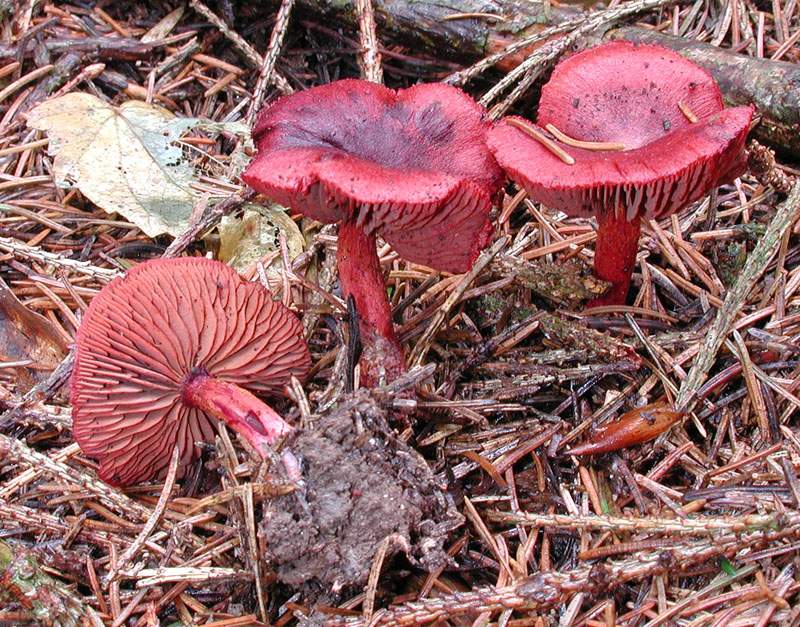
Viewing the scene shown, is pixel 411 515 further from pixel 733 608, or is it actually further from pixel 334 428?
pixel 733 608

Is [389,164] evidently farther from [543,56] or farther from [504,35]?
[504,35]

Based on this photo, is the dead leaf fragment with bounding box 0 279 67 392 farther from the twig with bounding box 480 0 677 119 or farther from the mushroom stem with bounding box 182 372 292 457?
the twig with bounding box 480 0 677 119

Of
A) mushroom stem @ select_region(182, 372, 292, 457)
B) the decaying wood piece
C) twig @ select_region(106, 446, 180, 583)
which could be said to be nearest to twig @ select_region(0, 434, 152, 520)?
twig @ select_region(106, 446, 180, 583)

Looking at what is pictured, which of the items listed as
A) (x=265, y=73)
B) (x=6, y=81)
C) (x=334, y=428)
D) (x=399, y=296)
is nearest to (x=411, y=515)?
(x=334, y=428)

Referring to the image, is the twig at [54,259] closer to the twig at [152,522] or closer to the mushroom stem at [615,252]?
the twig at [152,522]

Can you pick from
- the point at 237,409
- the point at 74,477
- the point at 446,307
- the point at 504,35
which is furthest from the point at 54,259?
the point at 504,35

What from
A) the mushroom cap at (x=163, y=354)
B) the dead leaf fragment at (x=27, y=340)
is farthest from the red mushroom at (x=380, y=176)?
the dead leaf fragment at (x=27, y=340)
